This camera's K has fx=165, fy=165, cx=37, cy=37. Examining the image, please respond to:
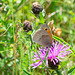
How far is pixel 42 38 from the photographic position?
1302 mm

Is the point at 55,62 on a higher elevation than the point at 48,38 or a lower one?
lower

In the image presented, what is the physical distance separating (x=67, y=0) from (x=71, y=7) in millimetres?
260

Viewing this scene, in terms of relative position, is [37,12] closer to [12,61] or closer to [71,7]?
[12,61]

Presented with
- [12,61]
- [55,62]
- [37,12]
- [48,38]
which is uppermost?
[37,12]

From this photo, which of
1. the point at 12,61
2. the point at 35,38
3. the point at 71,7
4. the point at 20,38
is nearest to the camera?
the point at 35,38

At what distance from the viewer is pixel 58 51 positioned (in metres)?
1.18

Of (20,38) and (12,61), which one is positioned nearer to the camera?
(20,38)

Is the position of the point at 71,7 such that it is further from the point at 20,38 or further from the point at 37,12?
the point at 20,38

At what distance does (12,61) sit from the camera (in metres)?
1.61

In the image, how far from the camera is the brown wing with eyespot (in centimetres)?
124

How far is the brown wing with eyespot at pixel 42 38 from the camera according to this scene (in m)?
1.24

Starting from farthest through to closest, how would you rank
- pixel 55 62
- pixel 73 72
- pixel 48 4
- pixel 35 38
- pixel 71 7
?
1. pixel 71 7
2. pixel 48 4
3. pixel 35 38
4. pixel 55 62
5. pixel 73 72

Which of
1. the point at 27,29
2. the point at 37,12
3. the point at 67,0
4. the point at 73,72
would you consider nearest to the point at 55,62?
the point at 73,72

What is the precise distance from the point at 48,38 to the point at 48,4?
1.12 metres
